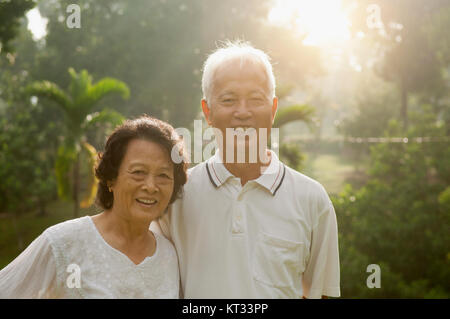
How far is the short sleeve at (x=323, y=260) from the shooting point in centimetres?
249

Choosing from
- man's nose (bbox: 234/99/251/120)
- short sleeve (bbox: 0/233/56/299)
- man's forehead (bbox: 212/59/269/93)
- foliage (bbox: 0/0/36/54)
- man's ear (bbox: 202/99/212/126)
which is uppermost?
foliage (bbox: 0/0/36/54)

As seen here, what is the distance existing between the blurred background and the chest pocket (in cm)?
282

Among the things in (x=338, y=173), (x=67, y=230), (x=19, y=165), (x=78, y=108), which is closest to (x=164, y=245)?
(x=67, y=230)

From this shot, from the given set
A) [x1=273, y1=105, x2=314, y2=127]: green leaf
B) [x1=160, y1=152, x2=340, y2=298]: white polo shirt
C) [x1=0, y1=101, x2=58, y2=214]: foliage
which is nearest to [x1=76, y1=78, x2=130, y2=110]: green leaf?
[x1=273, y1=105, x2=314, y2=127]: green leaf

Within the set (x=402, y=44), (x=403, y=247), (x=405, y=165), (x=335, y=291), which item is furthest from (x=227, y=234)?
(x=402, y=44)

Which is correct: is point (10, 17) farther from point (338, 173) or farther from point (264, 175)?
point (338, 173)

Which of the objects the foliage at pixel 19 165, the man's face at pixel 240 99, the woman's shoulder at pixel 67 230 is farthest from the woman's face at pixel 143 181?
the foliage at pixel 19 165

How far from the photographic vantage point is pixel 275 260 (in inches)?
90.3

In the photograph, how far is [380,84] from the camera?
90.2 feet

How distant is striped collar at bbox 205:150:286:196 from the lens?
7.91 feet

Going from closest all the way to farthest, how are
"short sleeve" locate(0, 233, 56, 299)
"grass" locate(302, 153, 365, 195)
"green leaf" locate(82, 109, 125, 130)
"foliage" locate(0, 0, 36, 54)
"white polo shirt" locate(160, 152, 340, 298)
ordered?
"short sleeve" locate(0, 233, 56, 299) < "white polo shirt" locate(160, 152, 340, 298) < "foliage" locate(0, 0, 36, 54) < "green leaf" locate(82, 109, 125, 130) < "grass" locate(302, 153, 365, 195)

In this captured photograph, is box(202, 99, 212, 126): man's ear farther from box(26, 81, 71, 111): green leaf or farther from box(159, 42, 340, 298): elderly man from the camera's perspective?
box(26, 81, 71, 111): green leaf

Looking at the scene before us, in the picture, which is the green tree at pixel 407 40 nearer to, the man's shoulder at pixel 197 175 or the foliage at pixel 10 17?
the foliage at pixel 10 17

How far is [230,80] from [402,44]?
683 inches
